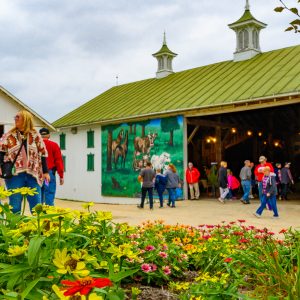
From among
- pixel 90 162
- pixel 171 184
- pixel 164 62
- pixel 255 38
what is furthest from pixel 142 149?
pixel 255 38

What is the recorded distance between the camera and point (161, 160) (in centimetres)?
2111

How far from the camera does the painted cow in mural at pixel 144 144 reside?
21.6 m

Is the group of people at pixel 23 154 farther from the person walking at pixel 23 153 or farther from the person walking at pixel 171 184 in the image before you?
the person walking at pixel 171 184

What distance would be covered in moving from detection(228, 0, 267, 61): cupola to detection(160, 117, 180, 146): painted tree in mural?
5.86 metres

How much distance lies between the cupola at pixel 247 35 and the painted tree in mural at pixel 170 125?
5.86m

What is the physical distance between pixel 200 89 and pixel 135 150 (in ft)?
14.7

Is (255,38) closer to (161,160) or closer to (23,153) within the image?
(161,160)

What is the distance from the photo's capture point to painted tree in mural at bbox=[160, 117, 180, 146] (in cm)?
2030

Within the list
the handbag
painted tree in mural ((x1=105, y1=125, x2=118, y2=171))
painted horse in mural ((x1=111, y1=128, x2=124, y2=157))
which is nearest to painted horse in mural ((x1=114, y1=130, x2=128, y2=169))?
painted horse in mural ((x1=111, y1=128, x2=124, y2=157))

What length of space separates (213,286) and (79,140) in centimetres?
2354

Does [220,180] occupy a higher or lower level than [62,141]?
lower

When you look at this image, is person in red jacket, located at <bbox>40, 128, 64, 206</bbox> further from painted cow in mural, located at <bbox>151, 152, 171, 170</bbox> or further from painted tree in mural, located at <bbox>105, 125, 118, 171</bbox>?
painted tree in mural, located at <bbox>105, 125, 118, 171</bbox>

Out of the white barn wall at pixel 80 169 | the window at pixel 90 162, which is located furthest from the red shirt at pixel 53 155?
the window at pixel 90 162

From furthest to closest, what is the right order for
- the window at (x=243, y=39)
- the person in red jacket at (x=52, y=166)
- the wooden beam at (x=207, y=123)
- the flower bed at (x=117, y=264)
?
the window at (x=243, y=39) → the wooden beam at (x=207, y=123) → the person in red jacket at (x=52, y=166) → the flower bed at (x=117, y=264)
